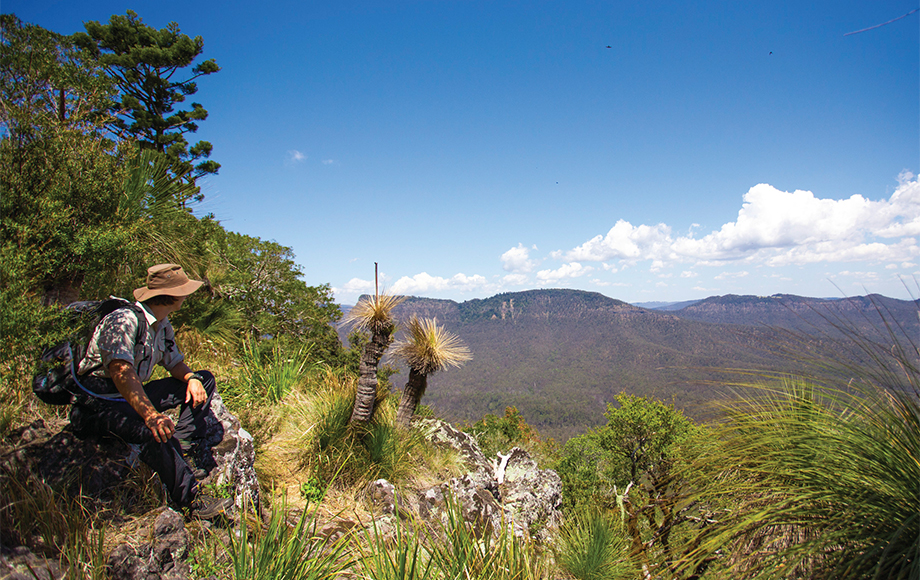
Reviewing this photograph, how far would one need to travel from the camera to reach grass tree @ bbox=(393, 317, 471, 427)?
6574 mm

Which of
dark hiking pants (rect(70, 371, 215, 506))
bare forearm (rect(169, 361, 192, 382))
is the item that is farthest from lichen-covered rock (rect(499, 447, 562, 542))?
bare forearm (rect(169, 361, 192, 382))

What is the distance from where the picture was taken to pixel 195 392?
3133mm

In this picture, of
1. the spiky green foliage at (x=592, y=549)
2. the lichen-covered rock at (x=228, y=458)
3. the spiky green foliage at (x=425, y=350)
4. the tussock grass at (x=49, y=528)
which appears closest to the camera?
the tussock grass at (x=49, y=528)

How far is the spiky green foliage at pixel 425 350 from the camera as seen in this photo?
21.5ft

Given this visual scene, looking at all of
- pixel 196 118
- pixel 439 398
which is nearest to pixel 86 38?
pixel 196 118

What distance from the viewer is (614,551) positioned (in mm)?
5094

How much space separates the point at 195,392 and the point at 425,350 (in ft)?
12.4

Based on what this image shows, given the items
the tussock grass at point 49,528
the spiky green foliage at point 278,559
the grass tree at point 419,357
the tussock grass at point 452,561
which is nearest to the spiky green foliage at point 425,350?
the grass tree at point 419,357

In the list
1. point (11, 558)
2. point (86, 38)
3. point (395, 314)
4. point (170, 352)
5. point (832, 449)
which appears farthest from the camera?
point (86, 38)

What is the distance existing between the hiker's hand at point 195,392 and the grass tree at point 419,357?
363cm

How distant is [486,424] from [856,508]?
90.2 feet

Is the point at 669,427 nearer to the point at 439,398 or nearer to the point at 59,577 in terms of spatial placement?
the point at 59,577

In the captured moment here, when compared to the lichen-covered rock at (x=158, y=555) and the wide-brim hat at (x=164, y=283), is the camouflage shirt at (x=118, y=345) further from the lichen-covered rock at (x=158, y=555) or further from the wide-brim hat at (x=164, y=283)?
the lichen-covered rock at (x=158, y=555)

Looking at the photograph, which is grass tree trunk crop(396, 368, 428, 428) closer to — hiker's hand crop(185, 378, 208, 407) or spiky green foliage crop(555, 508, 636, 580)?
spiky green foliage crop(555, 508, 636, 580)
